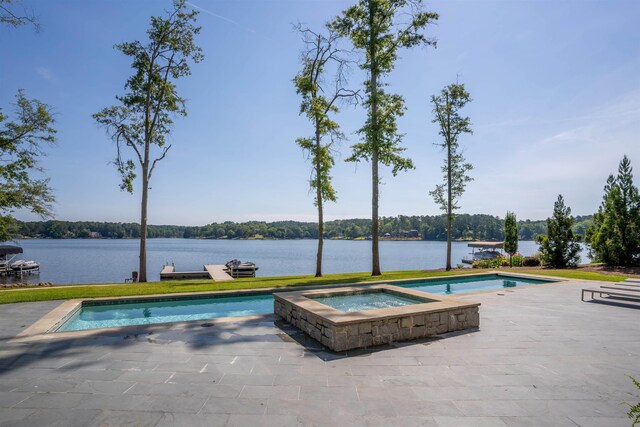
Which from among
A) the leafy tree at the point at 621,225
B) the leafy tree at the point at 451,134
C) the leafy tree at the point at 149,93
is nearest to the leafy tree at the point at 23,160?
the leafy tree at the point at 149,93

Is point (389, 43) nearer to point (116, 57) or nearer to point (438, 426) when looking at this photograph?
point (116, 57)

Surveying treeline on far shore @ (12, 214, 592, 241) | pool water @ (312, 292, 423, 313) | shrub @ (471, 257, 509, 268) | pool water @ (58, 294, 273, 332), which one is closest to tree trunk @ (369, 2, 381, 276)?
pool water @ (58, 294, 273, 332)

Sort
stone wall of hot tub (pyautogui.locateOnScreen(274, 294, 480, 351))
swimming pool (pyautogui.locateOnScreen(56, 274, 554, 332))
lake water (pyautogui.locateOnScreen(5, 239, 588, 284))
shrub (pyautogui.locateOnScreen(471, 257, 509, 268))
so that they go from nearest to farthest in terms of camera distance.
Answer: stone wall of hot tub (pyautogui.locateOnScreen(274, 294, 480, 351)), swimming pool (pyautogui.locateOnScreen(56, 274, 554, 332)), shrub (pyautogui.locateOnScreen(471, 257, 509, 268)), lake water (pyautogui.locateOnScreen(5, 239, 588, 284))

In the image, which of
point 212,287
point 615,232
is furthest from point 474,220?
point 212,287

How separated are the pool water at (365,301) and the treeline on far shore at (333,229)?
87.4 m

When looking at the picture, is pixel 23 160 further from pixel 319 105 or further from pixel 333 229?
pixel 333 229

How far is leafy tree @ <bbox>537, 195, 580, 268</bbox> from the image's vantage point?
1969cm

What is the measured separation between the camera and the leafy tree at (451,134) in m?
20.0

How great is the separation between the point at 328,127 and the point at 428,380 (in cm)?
1397

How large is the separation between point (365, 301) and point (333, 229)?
121438 mm

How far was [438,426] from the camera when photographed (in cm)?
320

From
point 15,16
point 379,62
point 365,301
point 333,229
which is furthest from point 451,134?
point 333,229

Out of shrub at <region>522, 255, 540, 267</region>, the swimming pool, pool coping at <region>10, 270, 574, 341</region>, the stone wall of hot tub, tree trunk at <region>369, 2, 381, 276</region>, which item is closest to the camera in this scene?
the stone wall of hot tub

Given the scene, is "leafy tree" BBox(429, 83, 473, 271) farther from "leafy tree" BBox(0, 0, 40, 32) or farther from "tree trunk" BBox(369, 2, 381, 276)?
"leafy tree" BBox(0, 0, 40, 32)
